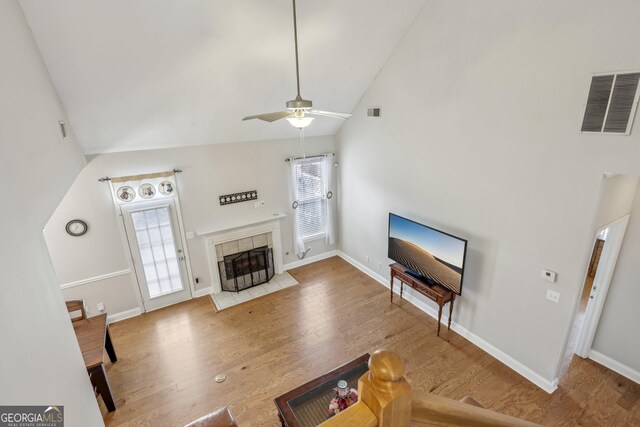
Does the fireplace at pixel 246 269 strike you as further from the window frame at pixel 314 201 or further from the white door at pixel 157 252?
the window frame at pixel 314 201

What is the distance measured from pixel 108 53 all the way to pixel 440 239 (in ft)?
14.2

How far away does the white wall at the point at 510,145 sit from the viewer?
2.94 m

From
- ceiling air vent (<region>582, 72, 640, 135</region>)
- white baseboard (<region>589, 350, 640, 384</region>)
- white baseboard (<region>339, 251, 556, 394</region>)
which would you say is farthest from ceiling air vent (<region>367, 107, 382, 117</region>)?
white baseboard (<region>589, 350, 640, 384</region>)

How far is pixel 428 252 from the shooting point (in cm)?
459

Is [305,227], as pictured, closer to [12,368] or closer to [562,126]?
[562,126]

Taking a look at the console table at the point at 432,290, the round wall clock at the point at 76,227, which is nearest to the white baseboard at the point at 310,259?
the console table at the point at 432,290

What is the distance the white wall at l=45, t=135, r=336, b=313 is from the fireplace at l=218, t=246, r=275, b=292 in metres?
0.34

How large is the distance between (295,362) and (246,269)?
7.70ft

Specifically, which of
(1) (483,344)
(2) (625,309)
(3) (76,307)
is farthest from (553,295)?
(3) (76,307)

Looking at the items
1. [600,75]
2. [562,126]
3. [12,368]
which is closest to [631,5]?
[600,75]

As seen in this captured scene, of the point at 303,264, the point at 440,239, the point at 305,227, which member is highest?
the point at 440,239

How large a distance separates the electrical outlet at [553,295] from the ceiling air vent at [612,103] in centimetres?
170

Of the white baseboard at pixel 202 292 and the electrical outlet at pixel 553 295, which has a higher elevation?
the electrical outlet at pixel 553 295

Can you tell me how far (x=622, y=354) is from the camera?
3.82 meters
